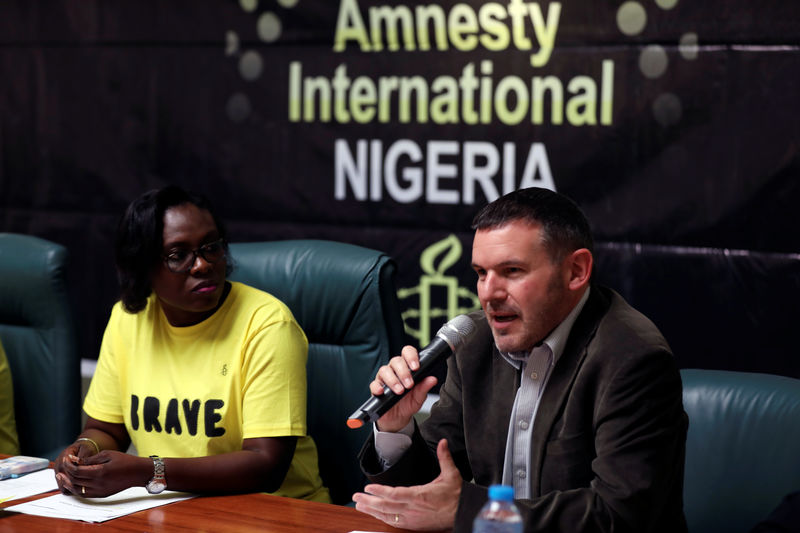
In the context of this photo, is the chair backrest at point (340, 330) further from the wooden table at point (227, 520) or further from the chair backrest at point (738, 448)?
the chair backrest at point (738, 448)

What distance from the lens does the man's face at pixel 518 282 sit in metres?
1.83

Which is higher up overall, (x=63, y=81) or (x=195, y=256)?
(x=63, y=81)

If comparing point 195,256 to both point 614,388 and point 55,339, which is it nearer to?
point 55,339

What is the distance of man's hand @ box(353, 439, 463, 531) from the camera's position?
1778 mm

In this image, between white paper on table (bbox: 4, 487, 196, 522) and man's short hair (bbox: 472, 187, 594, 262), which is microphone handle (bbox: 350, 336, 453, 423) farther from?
white paper on table (bbox: 4, 487, 196, 522)

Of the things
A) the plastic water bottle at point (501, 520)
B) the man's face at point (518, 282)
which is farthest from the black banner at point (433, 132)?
the plastic water bottle at point (501, 520)

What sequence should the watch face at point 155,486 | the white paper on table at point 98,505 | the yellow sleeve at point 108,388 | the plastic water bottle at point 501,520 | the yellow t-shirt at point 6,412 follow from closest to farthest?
the plastic water bottle at point 501,520, the white paper on table at point 98,505, the watch face at point 155,486, the yellow sleeve at point 108,388, the yellow t-shirt at point 6,412

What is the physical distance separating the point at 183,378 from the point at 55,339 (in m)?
0.67

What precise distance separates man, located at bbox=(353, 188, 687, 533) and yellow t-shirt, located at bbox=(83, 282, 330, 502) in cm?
42

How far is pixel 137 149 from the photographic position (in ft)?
12.5

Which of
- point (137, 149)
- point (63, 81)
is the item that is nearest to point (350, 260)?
point (137, 149)

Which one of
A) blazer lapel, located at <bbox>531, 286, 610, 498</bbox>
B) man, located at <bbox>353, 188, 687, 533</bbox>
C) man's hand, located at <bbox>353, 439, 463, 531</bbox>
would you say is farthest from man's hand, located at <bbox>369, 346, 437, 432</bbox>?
blazer lapel, located at <bbox>531, 286, 610, 498</bbox>

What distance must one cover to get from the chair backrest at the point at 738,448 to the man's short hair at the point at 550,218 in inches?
18.0

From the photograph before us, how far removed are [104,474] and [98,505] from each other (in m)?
0.06
